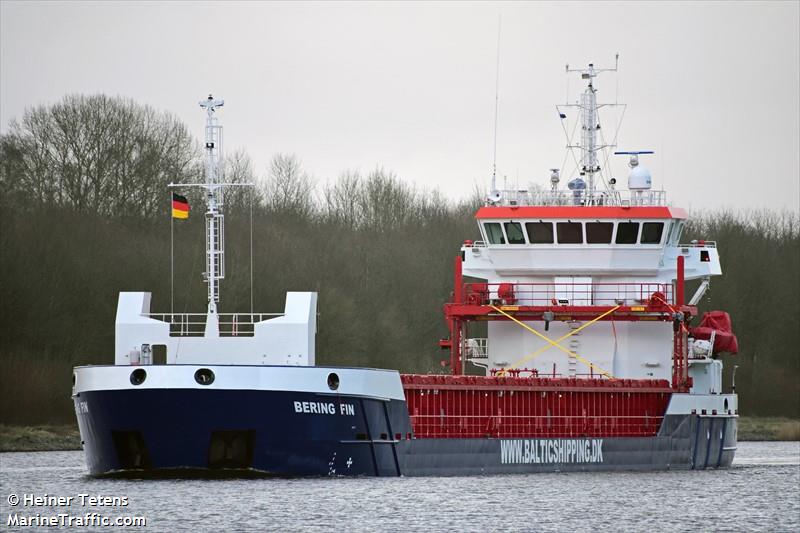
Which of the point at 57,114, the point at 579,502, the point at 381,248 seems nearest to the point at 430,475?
the point at 579,502

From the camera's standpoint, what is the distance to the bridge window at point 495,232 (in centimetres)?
4788

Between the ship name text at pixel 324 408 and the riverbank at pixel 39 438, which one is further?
the riverbank at pixel 39 438

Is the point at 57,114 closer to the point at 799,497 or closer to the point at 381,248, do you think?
the point at 381,248

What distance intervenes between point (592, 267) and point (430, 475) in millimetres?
8698

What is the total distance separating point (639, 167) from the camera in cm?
4916

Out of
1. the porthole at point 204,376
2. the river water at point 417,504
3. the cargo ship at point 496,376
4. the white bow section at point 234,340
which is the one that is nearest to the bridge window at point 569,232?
the cargo ship at point 496,376

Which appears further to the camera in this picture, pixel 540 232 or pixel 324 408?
pixel 540 232

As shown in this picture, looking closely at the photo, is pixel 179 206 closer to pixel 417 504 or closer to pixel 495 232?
pixel 417 504

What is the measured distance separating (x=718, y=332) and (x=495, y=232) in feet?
22.7

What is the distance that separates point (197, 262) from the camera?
64188mm

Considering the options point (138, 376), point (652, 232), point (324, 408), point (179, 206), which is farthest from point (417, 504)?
point (652, 232)

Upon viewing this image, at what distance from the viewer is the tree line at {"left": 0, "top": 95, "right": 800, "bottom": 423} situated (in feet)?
203

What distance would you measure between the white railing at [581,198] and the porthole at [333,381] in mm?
11098

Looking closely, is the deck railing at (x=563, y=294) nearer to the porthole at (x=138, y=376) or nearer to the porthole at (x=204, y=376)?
the porthole at (x=204, y=376)
